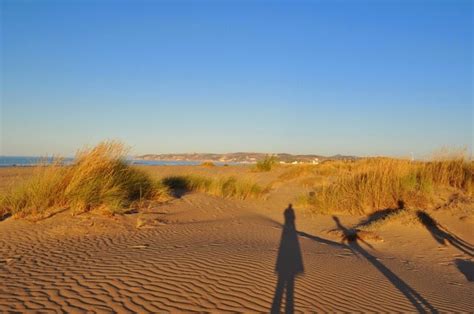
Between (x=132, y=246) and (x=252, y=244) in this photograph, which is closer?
(x=132, y=246)

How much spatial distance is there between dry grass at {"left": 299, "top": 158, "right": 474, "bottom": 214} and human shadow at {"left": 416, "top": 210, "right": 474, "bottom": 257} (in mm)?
1114

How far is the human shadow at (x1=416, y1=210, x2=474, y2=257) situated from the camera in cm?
966

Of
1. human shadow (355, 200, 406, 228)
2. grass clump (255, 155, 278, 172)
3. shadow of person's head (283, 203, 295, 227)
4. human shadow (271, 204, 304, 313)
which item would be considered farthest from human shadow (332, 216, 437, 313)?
grass clump (255, 155, 278, 172)

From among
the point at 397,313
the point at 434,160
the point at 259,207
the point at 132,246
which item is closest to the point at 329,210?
the point at 259,207

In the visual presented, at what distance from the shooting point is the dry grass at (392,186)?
→ 13.0 meters

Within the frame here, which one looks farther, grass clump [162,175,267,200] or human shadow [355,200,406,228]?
grass clump [162,175,267,200]

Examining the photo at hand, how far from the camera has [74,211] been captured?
31.1 ft

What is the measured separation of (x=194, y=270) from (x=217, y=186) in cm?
1102

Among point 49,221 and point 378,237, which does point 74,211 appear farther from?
point 378,237

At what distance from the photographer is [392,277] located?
691 cm

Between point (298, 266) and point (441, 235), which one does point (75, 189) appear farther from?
point (441, 235)

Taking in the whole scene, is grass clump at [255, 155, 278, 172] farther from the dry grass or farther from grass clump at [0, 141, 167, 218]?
grass clump at [0, 141, 167, 218]

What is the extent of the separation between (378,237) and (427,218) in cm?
222

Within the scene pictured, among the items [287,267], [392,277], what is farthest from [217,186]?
[392,277]
